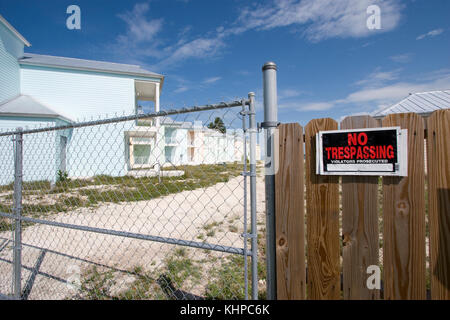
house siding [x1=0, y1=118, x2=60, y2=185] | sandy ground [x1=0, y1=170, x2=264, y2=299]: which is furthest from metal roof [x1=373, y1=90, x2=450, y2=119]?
house siding [x1=0, y1=118, x2=60, y2=185]

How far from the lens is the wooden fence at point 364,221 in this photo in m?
1.16

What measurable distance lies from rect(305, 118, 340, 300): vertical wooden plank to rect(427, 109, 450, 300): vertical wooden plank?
17.4 inches

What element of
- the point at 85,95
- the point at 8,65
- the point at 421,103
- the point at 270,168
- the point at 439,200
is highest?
the point at 8,65

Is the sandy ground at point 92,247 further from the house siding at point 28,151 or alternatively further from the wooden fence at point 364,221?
the house siding at point 28,151

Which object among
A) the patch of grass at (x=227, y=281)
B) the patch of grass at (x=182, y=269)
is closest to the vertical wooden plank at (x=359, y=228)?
the patch of grass at (x=227, y=281)

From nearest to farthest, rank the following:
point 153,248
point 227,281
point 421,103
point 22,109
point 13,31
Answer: point 227,281, point 153,248, point 421,103, point 22,109, point 13,31

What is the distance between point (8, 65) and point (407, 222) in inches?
680

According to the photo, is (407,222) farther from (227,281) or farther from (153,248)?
(153,248)

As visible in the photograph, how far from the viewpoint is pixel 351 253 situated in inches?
50.1

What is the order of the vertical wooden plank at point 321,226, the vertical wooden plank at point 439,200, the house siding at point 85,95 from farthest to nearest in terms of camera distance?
the house siding at point 85,95 < the vertical wooden plank at point 321,226 < the vertical wooden plank at point 439,200

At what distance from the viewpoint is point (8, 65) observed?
1197 cm

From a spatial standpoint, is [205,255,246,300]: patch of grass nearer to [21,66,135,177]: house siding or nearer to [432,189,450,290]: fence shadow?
[432,189,450,290]: fence shadow

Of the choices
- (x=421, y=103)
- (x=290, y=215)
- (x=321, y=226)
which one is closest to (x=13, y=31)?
(x=290, y=215)
